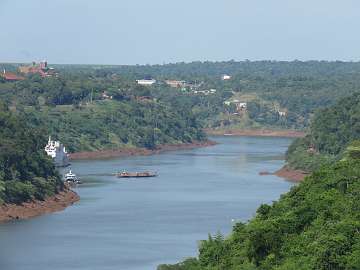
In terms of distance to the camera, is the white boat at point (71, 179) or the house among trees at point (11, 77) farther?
the house among trees at point (11, 77)

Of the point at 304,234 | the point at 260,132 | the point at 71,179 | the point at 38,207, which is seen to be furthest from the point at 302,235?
the point at 260,132

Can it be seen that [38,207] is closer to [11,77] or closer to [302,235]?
[302,235]

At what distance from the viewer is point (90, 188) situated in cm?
9412

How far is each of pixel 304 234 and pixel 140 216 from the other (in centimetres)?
3240

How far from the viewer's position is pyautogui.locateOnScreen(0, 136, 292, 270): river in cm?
5919

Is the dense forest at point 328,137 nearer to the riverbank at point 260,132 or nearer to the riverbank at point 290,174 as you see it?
the riverbank at point 290,174

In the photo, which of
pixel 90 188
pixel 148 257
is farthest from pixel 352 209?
pixel 90 188

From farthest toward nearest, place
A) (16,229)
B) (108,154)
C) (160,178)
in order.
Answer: (108,154), (160,178), (16,229)

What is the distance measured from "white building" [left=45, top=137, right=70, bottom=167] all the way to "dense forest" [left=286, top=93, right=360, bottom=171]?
19.0 meters

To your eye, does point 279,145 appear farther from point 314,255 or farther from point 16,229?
point 314,255

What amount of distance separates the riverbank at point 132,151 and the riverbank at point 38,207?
144 feet

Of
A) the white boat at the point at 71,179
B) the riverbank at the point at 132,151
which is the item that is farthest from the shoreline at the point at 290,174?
the riverbank at the point at 132,151

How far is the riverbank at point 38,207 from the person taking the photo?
7538 centimetres

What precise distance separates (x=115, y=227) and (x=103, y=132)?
73.9 meters
